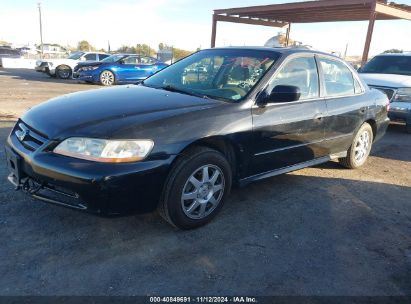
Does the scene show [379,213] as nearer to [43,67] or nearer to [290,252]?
[290,252]

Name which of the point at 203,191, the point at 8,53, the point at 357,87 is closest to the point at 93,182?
the point at 203,191

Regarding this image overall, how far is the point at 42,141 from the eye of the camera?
9.59ft

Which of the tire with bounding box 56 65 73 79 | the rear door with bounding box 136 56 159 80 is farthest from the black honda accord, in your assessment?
the tire with bounding box 56 65 73 79

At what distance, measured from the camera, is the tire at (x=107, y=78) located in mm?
15480

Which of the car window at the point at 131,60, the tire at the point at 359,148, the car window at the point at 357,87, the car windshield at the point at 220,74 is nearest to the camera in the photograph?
the car windshield at the point at 220,74

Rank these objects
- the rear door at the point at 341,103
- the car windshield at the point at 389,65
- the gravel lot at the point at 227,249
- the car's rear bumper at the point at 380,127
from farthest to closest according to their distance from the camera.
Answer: the car windshield at the point at 389,65
the car's rear bumper at the point at 380,127
the rear door at the point at 341,103
the gravel lot at the point at 227,249

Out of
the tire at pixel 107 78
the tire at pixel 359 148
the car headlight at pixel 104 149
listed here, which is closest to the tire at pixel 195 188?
the car headlight at pixel 104 149

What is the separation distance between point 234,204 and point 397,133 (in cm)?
604

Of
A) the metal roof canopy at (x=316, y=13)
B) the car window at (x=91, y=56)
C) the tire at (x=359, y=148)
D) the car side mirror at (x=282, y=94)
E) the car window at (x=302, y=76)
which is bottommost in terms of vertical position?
the tire at (x=359, y=148)

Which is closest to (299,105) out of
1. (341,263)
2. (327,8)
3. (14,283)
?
(341,263)

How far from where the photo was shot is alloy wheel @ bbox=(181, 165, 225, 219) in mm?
3158

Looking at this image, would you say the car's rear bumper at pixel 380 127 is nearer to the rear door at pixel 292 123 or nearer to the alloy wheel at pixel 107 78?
the rear door at pixel 292 123

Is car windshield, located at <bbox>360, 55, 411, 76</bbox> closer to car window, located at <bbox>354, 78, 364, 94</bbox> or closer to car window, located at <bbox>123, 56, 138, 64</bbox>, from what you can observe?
car window, located at <bbox>354, 78, 364, 94</bbox>

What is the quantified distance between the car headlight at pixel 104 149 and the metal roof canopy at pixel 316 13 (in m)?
15.3
